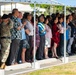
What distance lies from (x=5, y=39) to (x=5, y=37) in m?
0.06

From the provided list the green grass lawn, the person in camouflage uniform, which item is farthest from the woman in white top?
the person in camouflage uniform

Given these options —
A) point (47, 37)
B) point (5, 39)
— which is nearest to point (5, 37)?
point (5, 39)

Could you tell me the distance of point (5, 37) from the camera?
445 inches

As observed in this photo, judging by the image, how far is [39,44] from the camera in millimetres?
13266

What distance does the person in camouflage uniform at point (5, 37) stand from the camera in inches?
443

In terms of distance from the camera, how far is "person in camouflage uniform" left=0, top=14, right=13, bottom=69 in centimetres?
1126

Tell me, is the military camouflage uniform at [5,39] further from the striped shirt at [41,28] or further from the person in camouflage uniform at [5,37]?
the striped shirt at [41,28]

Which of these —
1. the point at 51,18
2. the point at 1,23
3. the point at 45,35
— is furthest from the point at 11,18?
the point at 51,18

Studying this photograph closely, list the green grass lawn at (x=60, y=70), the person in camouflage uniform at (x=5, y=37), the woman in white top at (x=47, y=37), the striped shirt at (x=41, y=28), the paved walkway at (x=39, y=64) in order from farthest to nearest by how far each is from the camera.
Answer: the woman in white top at (x=47, y=37), the striped shirt at (x=41, y=28), the green grass lawn at (x=60, y=70), the paved walkway at (x=39, y=64), the person in camouflage uniform at (x=5, y=37)

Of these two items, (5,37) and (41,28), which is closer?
(5,37)

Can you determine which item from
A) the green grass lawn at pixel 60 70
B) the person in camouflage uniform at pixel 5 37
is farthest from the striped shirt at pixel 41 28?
the person in camouflage uniform at pixel 5 37

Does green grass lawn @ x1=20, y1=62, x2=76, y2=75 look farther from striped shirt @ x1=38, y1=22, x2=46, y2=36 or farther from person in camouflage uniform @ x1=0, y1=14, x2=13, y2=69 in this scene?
striped shirt @ x1=38, y1=22, x2=46, y2=36

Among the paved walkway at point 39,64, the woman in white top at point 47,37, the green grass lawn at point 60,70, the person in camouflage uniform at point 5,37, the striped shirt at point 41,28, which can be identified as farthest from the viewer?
the woman in white top at point 47,37

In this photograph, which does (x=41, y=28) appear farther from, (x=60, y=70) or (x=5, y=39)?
(x=5, y=39)
